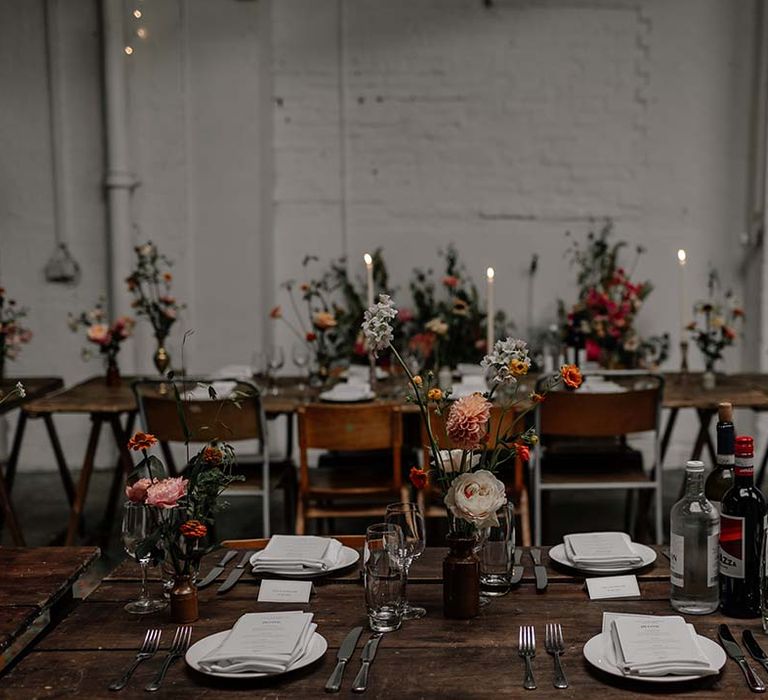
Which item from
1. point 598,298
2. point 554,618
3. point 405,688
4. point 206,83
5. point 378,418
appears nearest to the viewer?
point 405,688

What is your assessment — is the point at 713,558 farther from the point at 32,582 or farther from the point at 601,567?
the point at 32,582

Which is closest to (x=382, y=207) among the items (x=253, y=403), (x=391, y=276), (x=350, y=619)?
(x=391, y=276)

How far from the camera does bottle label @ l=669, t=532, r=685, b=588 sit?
5.59ft

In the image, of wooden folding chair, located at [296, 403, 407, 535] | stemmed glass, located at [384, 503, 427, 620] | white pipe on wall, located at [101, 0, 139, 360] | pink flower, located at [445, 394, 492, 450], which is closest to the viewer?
pink flower, located at [445, 394, 492, 450]

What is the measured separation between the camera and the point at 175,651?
1582 millimetres

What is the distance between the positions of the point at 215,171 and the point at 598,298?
7.58ft

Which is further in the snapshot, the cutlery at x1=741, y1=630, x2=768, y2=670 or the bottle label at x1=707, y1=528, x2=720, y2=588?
the bottle label at x1=707, y1=528, x2=720, y2=588

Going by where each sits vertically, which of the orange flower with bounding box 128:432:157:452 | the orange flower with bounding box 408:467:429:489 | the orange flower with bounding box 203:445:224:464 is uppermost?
the orange flower with bounding box 128:432:157:452

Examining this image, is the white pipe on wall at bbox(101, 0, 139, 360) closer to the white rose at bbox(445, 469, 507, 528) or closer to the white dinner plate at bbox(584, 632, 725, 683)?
the white rose at bbox(445, 469, 507, 528)

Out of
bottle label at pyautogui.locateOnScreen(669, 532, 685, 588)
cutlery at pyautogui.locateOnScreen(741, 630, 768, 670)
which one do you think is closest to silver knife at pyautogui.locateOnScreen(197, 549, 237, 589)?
bottle label at pyautogui.locateOnScreen(669, 532, 685, 588)

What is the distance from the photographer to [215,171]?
5516 mm

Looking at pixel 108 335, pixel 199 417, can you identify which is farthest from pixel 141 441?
pixel 108 335

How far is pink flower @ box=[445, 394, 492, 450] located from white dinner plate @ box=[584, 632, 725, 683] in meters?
0.36

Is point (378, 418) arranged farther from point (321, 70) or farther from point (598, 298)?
point (321, 70)
